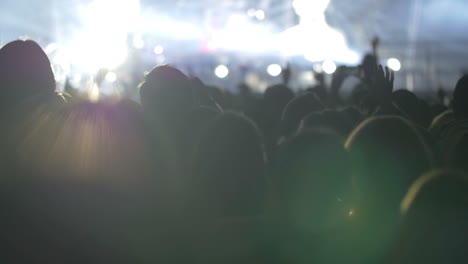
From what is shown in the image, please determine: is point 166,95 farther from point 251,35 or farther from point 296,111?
point 251,35

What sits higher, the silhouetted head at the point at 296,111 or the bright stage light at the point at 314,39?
the bright stage light at the point at 314,39

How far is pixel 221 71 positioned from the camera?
29.3 metres

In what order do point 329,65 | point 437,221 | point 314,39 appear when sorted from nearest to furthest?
1. point 437,221
2. point 329,65
3. point 314,39

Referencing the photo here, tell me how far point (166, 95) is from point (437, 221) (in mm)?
1902

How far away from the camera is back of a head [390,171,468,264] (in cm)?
120

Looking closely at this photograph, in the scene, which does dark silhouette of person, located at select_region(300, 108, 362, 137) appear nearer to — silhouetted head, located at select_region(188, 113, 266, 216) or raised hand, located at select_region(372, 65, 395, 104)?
raised hand, located at select_region(372, 65, 395, 104)

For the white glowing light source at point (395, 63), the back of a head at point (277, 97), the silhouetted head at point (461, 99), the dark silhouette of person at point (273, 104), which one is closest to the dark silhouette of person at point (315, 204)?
the silhouetted head at point (461, 99)

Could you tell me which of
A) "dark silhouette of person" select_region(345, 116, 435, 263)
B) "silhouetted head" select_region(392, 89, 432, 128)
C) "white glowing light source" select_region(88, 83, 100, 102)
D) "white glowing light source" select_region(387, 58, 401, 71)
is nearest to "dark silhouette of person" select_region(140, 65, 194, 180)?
"white glowing light source" select_region(88, 83, 100, 102)

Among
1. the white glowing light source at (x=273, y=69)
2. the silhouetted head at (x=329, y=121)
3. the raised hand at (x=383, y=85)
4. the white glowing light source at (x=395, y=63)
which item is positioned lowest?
the silhouetted head at (x=329, y=121)

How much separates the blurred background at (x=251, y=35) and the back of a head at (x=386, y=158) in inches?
657

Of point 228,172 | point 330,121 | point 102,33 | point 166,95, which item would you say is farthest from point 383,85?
point 102,33

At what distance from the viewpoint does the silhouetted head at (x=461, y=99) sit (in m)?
3.92

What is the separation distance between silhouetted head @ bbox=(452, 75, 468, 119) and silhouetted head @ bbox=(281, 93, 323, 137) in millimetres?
1095

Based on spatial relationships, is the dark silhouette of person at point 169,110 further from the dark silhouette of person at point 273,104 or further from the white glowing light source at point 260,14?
the white glowing light source at point 260,14
